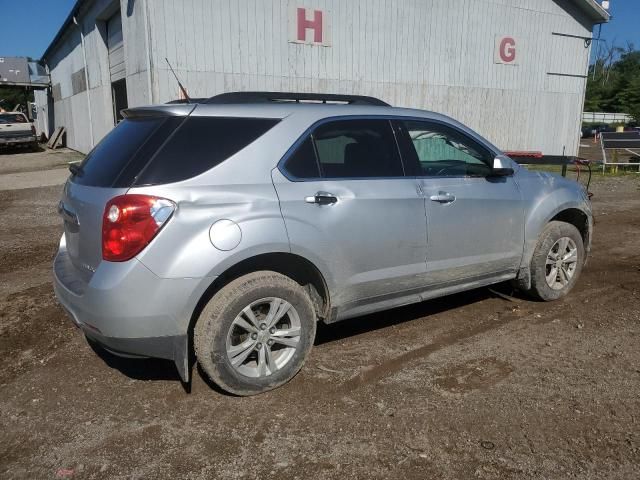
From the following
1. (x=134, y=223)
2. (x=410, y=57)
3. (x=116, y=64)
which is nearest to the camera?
(x=134, y=223)

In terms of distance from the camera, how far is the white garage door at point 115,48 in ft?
49.6

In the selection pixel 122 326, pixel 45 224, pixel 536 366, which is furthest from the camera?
pixel 45 224

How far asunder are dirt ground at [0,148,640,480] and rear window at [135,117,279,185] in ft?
4.62

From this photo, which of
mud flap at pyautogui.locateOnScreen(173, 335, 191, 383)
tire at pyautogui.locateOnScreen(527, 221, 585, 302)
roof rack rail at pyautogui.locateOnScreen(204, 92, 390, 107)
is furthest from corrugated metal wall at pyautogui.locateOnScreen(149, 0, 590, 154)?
mud flap at pyautogui.locateOnScreen(173, 335, 191, 383)

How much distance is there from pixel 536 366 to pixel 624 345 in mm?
859

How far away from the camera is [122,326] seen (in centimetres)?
292

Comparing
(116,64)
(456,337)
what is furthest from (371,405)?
(116,64)

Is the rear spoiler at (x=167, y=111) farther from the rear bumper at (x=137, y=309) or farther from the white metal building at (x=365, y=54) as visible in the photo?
the white metal building at (x=365, y=54)

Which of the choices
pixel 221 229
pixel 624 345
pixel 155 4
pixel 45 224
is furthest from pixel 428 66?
pixel 221 229

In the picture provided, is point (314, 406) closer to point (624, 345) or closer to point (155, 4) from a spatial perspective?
point (624, 345)

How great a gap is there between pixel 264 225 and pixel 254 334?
0.68 m

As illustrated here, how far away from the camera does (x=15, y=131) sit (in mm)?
25500

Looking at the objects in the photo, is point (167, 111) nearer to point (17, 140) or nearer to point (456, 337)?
point (456, 337)

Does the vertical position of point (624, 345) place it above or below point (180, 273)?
below
